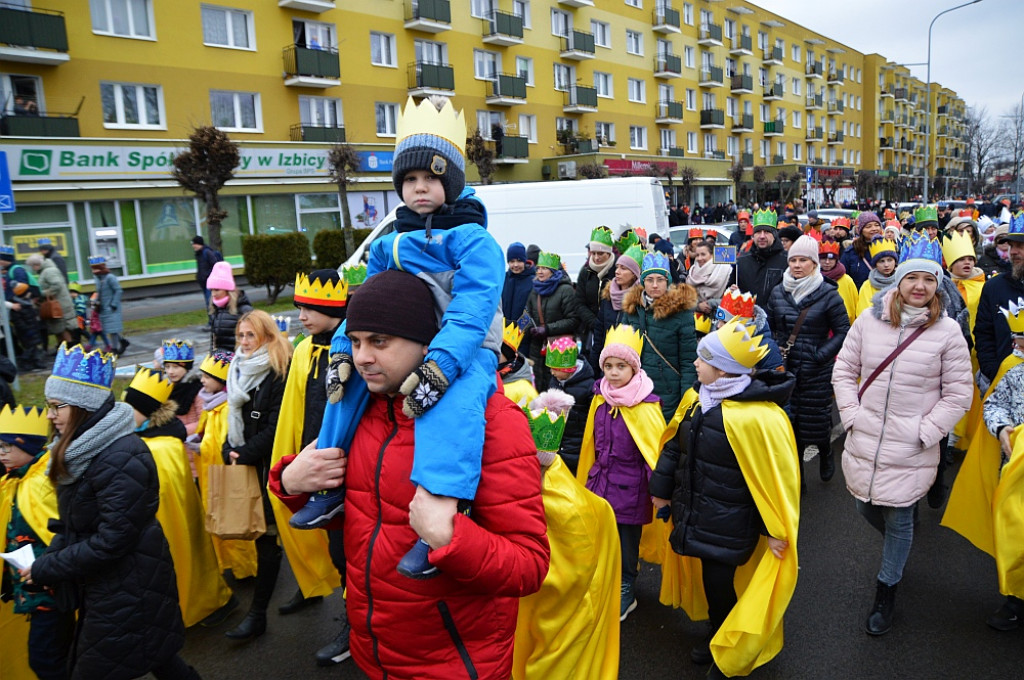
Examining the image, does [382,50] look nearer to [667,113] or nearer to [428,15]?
[428,15]

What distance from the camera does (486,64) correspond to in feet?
111

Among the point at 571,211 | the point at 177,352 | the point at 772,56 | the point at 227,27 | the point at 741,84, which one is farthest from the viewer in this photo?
the point at 772,56

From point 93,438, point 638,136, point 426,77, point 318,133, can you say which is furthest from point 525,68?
point 93,438

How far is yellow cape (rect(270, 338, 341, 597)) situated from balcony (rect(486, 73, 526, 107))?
31198 mm

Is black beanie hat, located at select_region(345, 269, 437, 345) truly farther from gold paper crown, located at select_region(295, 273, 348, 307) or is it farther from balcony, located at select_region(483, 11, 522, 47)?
balcony, located at select_region(483, 11, 522, 47)

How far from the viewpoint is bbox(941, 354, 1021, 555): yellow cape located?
4344 millimetres

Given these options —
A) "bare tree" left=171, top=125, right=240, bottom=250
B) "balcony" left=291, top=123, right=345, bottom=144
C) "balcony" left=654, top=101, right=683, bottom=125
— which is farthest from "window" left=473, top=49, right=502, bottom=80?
"bare tree" left=171, top=125, right=240, bottom=250

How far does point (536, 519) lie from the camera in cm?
194

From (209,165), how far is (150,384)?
16461mm

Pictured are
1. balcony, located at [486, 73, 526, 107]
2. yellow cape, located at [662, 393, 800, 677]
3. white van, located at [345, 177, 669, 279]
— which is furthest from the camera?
balcony, located at [486, 73, 526, 107]

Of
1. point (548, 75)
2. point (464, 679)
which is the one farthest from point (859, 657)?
point (548, 75)

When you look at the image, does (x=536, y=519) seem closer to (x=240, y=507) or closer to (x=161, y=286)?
(x=240, y=507)

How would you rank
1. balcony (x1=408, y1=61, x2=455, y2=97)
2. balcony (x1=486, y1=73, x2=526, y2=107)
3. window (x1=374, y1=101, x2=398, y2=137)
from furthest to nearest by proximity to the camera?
balcony (x1=486, y1=73, x2=526, y2=107)
balcony (x1=408, y1=61, x2=455, y2=97)
window (x1=374, y1=101, x2=398, y2=137)

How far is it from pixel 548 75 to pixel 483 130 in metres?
5.71
